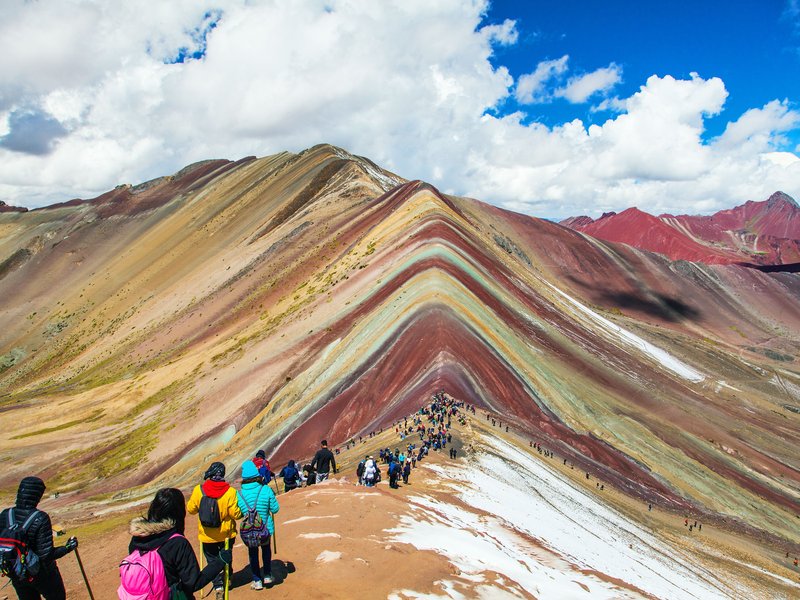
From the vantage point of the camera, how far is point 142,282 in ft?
307

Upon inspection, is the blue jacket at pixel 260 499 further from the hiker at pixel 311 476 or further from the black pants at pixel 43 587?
the hiker at pixel 311 476

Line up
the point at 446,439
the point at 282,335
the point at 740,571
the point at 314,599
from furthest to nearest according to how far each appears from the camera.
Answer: the point at 282,335, the point at 740,571, the point at 446,439, the point at 314,599

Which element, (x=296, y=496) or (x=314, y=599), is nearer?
(x=314, y=599)

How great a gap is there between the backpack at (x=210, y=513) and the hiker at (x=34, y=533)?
161 centimetres

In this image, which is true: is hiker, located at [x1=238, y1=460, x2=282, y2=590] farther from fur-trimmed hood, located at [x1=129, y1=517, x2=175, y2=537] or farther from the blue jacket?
fur-trimmed hood, located at [x1=129, y1=517, x2=175, y2=537]

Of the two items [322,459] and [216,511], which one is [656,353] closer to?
[322,459]

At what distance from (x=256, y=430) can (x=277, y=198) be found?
69808 mm

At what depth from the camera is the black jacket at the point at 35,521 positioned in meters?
7.22

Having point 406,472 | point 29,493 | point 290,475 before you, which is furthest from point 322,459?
point 29,493

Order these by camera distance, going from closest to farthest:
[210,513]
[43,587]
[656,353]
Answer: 1. [43,587]
2. [210,513]
3. [656,353]

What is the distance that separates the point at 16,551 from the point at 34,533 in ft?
0.92

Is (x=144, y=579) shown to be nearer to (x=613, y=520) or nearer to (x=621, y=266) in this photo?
(x=613, y=520)

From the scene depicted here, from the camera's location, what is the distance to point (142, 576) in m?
6.11

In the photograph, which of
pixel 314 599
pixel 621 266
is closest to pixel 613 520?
pixel 314 599
